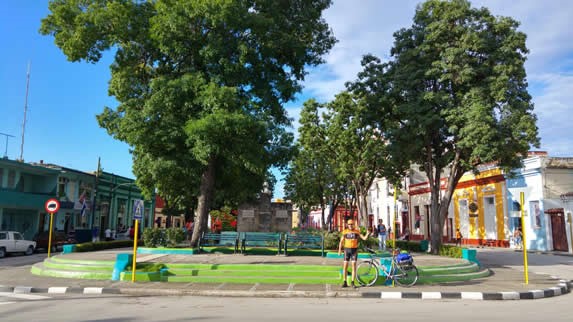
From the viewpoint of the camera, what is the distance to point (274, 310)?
8.12 m

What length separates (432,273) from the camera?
12.4 m

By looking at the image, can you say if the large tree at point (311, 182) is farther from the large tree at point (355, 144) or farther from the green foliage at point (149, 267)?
the green foliage at point (149, 267)

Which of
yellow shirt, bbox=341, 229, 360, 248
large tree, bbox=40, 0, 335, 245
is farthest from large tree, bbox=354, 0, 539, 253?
yellow shirt, bbox=341, 229, 360, 248

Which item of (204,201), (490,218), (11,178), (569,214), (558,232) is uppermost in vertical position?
A: (11,178)

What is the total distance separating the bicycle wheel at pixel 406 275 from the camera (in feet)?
37.7

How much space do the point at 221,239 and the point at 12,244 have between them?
13812mm

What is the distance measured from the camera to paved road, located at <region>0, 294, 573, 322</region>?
736 cm

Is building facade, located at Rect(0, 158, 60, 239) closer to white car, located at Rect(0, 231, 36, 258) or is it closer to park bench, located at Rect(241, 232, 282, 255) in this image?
white car, located at Rect(0, 231, 36, 258)

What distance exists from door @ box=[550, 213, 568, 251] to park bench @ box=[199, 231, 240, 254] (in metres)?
21.5

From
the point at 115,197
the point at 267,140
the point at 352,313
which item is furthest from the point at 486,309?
the point at 115,197

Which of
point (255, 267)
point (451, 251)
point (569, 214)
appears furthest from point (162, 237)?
point (569, 214)

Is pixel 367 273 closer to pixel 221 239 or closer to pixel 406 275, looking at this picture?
pixel 406 275

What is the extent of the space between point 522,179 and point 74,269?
28.3m

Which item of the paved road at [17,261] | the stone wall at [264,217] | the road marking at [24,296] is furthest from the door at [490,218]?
the road marking at [24,296]
